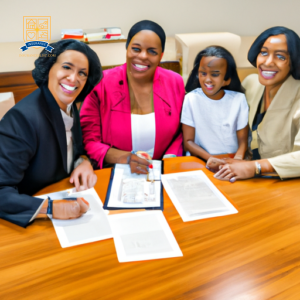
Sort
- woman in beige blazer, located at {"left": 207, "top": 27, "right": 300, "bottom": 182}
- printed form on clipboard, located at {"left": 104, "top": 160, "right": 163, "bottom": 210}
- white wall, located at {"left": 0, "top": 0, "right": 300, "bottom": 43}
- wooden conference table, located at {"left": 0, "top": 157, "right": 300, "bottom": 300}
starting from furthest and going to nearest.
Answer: white wall, located at {"left": 0, "top": 0, "right": 300, "bottom": 43}
woman in beige blazer, located at {"left": 207, "top": 27, "right": 300, "bottom": 182}
printed form on clipboard, located at {"left": 104, "top": 160, "right": 163, "bottom": 210}
wooden conference table, located at {"left": 0, "top": 157, "right": 300, "bottom": 300}

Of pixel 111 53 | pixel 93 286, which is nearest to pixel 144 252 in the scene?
pixel 93 286

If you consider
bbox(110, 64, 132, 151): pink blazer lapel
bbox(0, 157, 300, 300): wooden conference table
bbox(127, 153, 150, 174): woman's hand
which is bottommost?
bbox(0, 157, 300, 300): wooden conference table

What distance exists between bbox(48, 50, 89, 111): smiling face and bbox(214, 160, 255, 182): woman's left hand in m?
0.80

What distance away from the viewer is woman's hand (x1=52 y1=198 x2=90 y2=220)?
3.79ft

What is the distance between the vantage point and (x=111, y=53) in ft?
8.38

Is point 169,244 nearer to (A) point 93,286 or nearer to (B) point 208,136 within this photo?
(A) point 93,286

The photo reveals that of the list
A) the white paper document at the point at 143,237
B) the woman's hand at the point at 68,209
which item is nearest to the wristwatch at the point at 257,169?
the white paper document at the point at 143,237

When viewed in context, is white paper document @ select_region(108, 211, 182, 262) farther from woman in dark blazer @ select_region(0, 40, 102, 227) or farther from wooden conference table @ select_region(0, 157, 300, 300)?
woman in dark blazer @ select_region(0, 40, 102, 227)

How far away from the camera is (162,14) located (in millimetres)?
3010

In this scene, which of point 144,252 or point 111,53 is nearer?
point 144,252

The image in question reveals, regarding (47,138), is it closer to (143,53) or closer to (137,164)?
(137,164)

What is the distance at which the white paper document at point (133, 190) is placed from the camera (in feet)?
4.18

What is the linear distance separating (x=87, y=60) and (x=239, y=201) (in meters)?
0.93

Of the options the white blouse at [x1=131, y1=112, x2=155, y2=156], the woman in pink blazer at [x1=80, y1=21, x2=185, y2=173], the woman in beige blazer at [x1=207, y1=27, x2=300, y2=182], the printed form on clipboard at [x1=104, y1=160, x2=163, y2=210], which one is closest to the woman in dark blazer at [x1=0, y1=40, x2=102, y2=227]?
the printed form on clipboard at [x1=104, y1=160, x2=163, y2=210]
